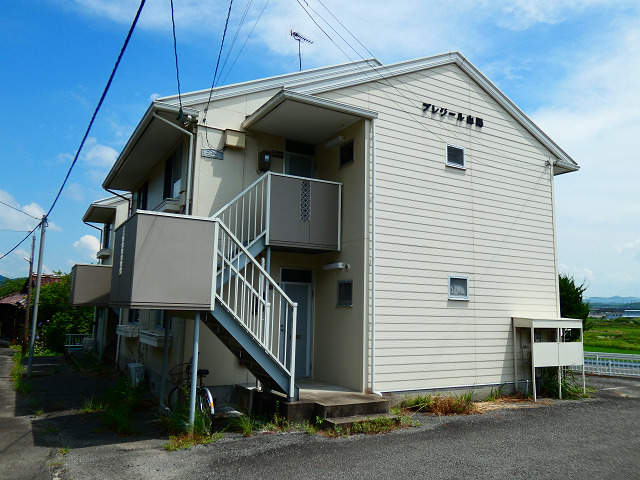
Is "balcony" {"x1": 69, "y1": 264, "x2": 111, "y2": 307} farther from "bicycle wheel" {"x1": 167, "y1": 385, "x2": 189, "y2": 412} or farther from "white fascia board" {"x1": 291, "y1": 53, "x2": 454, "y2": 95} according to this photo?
"white fascia board" {"x1": 291, "y1": 53, "x2": 454, "y2": 95}

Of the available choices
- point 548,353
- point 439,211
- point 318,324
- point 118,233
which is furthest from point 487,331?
point 118,233

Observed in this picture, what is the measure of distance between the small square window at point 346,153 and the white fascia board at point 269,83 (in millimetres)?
1396

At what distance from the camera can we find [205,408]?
758cm

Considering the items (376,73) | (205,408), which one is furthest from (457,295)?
(205,408)

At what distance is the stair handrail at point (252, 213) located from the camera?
29.3 ft

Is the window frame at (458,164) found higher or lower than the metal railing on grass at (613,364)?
higher

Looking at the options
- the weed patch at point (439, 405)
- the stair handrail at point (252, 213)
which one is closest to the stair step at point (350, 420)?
the weed patch at point (439, 405)

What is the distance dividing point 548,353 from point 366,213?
5.22 m

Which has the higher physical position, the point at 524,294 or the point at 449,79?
the point at 449,79

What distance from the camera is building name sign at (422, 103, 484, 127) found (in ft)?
34.7

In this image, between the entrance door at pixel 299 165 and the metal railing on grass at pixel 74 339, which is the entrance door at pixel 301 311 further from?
the metal railing on grass at pixel 74 339

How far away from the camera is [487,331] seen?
10.5 metres

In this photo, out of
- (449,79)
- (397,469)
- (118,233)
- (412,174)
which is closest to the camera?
(397,469)

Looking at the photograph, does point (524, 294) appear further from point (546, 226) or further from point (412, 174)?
point (412, 174)
